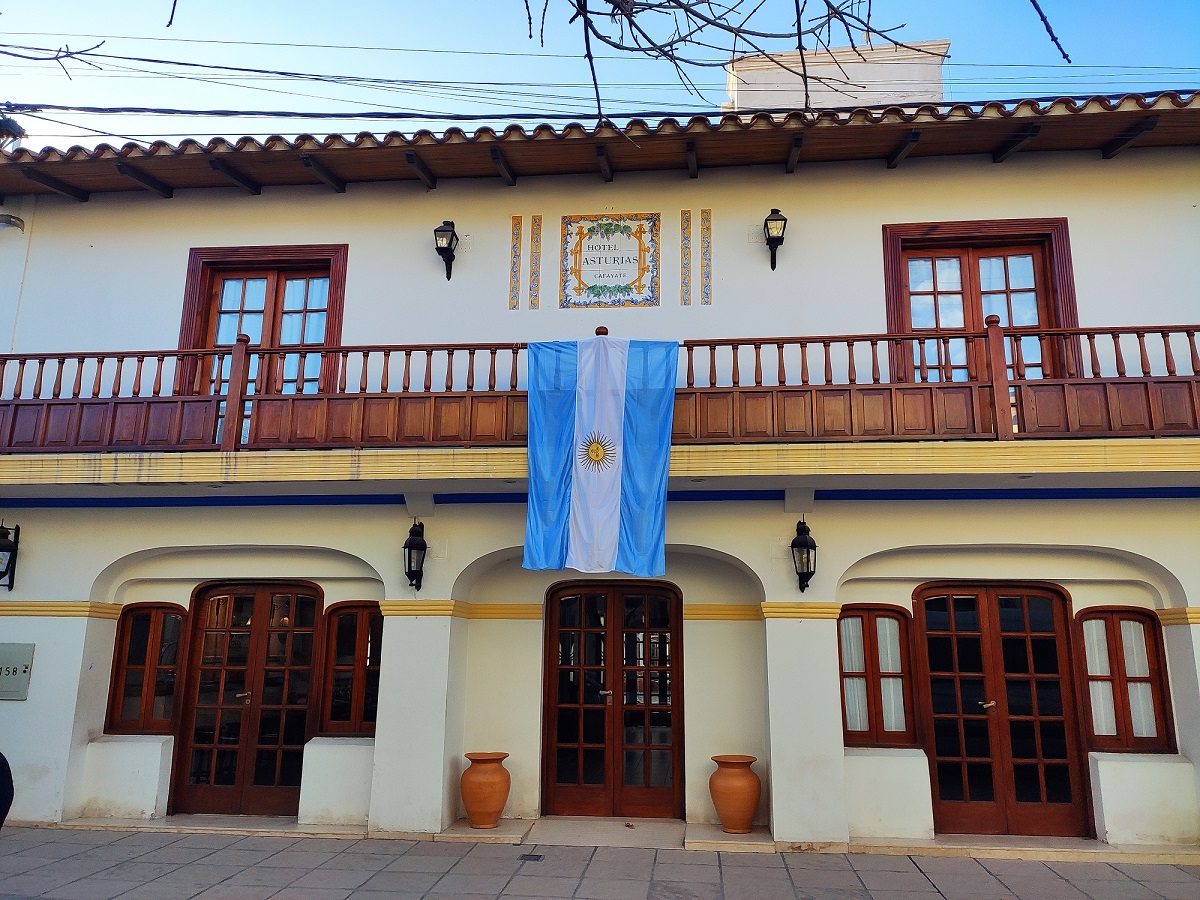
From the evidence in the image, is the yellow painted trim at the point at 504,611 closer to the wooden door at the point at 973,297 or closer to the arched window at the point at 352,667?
the arched window at the point at 352,667

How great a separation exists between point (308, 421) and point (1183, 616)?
807 centimetres

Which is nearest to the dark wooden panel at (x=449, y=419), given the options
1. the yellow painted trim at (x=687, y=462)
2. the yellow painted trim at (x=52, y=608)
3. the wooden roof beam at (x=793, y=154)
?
the yellow painted trim at (x=687, y=462)

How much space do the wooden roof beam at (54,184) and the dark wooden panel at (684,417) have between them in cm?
710

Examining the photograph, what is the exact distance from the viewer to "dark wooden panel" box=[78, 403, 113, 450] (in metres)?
8.36

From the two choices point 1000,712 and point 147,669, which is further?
point 147,669

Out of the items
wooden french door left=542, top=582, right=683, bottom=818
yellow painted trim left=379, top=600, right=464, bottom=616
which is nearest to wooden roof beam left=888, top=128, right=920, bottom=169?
wooden french door left=542, top=582, right=683, bottom=818

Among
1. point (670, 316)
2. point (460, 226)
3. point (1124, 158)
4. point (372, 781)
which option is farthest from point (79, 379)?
point (1124, 158)

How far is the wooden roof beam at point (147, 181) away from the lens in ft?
30.0

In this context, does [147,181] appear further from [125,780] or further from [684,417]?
[684,417]

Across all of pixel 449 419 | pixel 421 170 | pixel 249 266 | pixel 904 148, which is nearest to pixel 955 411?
pixel 904 148

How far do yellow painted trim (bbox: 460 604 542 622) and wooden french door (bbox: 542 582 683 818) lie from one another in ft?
0.67

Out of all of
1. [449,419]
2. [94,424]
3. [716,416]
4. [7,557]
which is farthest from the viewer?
[7,557]

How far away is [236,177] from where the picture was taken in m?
9.32

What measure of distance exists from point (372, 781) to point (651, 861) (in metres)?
2.70
